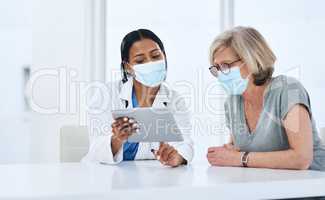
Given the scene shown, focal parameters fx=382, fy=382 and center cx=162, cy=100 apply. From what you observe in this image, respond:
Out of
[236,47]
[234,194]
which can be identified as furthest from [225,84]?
[234,194]

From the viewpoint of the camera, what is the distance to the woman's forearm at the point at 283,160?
1.42 m

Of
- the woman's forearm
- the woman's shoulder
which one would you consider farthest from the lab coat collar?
the woman's forearm

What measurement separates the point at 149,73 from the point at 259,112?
67cm

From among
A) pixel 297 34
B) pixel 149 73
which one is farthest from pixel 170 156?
pixel 297 34

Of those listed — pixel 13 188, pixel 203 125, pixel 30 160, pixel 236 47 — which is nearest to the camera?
pixel 13 188

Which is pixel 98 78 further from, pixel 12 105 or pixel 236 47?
pixel 236 47

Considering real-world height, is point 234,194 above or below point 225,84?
below

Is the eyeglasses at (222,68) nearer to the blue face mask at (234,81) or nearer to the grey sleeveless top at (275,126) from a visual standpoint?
the blue face mask at (234,81)

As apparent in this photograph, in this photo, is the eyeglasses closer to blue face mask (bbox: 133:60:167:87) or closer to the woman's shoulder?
the woman's shoulder

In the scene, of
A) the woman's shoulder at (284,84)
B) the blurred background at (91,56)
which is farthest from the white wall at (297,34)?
the woman's shoulder at (284,84)

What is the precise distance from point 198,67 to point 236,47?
1.85 meters

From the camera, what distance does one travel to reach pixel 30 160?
3332 mm

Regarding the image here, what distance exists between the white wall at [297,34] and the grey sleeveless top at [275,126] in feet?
5.22

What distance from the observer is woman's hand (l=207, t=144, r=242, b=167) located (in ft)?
5.16
